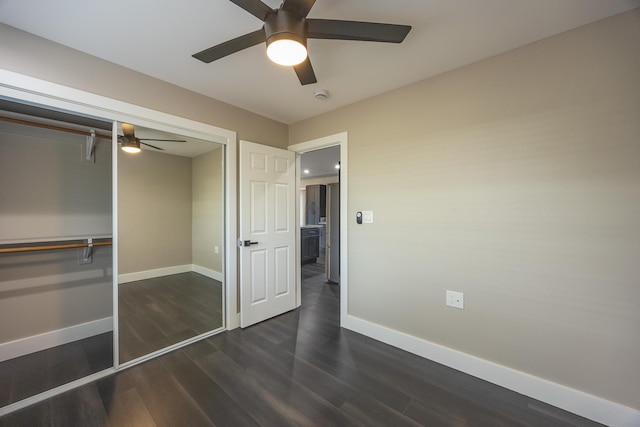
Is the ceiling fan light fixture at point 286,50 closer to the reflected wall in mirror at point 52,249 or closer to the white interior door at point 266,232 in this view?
the white interior door at point 266,232

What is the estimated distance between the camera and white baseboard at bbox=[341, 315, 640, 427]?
149 cm

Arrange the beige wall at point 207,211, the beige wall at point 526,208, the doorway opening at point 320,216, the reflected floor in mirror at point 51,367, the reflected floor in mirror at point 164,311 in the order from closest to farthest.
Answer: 1. the beige wall at point 526,208
2. the reflected floor in mirror at point 51,367
3. the reflected floor in mirror at point 164,311
4. the beige wall at point 207,211
5. the doorway opening at point 320,216

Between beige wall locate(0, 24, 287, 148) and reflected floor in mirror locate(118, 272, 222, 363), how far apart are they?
1722 mm

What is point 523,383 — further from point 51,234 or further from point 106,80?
point 51,234

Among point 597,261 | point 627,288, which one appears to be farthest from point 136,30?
point 627,288

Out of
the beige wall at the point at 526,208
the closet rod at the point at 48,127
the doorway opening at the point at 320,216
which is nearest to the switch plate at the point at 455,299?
the beige wall at the point at 526,208

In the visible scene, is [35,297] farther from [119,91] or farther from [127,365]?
[119,91]

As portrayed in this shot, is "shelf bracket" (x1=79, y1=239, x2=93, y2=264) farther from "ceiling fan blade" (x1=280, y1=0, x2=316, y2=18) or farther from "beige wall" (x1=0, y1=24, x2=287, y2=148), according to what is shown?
"ceiling fan blade" (x1=280, y1=0, x2=316, y2=18)

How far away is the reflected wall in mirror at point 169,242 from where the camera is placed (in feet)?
8.49

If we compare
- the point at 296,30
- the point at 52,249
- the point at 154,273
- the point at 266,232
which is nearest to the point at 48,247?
the point at 52,249

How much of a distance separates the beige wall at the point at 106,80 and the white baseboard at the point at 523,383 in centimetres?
282

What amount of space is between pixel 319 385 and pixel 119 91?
112 inches

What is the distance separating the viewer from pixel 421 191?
2236mm

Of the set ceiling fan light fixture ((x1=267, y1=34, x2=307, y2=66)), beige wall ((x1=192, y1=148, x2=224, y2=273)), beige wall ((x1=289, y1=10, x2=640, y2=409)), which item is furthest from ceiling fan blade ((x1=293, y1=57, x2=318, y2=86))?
beige wall ((x1=192, y1=148, x2=224, y2=273))
